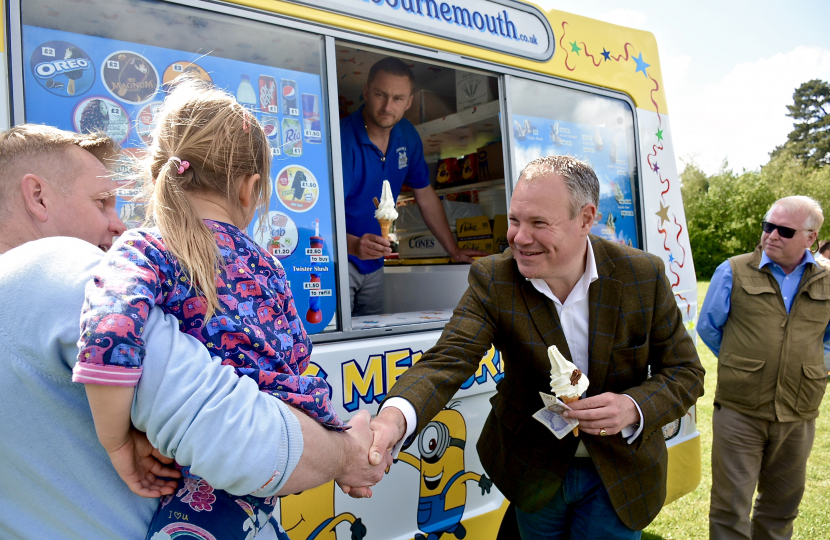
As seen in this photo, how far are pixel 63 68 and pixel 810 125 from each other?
6094 cm

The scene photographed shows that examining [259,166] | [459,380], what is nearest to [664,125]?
[459,380]

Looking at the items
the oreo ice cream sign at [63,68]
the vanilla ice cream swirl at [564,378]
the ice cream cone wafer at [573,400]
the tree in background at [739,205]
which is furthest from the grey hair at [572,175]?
the tree in background at [739,205]

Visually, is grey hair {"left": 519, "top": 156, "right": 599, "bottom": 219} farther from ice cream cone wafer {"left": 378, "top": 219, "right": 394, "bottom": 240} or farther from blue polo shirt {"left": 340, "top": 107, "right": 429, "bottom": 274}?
blue polo shirt {"left": 340, "top": 107, "right": 429, "bottom": 274}

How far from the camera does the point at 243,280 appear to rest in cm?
118

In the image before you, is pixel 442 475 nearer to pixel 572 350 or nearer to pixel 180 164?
pixel 572 350

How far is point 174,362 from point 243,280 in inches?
10.6

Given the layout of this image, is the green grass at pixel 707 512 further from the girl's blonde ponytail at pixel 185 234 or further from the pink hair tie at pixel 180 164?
the pink hair tie at pixel 180 164

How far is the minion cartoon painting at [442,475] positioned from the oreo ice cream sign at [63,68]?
1954 millimetres

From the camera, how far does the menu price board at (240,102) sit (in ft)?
6.12

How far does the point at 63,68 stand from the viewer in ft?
6.17

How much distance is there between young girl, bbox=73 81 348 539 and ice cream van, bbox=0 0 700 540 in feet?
1.02

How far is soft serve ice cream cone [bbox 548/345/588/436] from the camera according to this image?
1782 mm

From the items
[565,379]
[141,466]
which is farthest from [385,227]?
[141,466]

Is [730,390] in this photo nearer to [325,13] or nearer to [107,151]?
[325,13]
